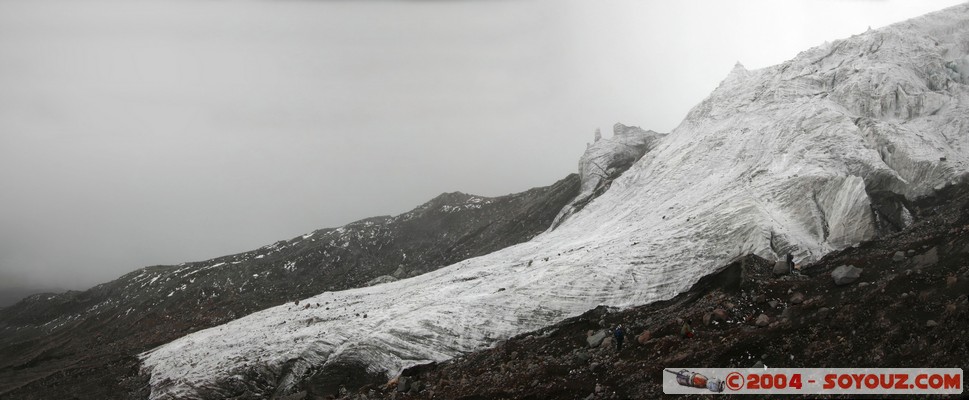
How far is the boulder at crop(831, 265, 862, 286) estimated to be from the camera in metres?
30.5

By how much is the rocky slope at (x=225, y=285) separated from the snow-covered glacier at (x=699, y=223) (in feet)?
38.6

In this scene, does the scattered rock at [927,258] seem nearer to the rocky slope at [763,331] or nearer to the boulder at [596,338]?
the rocky slope at [763,331]

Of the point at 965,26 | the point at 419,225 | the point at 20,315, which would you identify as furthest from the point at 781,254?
the point at 20,315

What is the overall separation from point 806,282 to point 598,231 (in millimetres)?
25209

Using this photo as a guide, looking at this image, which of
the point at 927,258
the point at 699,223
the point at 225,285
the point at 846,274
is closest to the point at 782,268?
the point at 846,274

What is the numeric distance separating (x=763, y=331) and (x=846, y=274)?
8.18 metres

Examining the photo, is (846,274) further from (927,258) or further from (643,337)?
(643,337)

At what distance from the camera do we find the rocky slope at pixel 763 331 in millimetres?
22734

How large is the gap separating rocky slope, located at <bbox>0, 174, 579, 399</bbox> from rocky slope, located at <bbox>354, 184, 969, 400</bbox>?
3163 centimetres

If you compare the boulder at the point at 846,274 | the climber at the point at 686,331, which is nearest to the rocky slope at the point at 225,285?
the climber at the point at 686,331

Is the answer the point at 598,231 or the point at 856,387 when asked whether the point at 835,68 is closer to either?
the point at 598,231

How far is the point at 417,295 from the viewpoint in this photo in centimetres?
5000

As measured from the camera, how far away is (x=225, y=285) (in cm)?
9412

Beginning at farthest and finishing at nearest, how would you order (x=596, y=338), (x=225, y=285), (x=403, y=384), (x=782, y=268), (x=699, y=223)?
(x=225, y=285) → (x=699, y=223) → (x=782, y=268) → (x=403, y=384) → (x=596, y=338)
